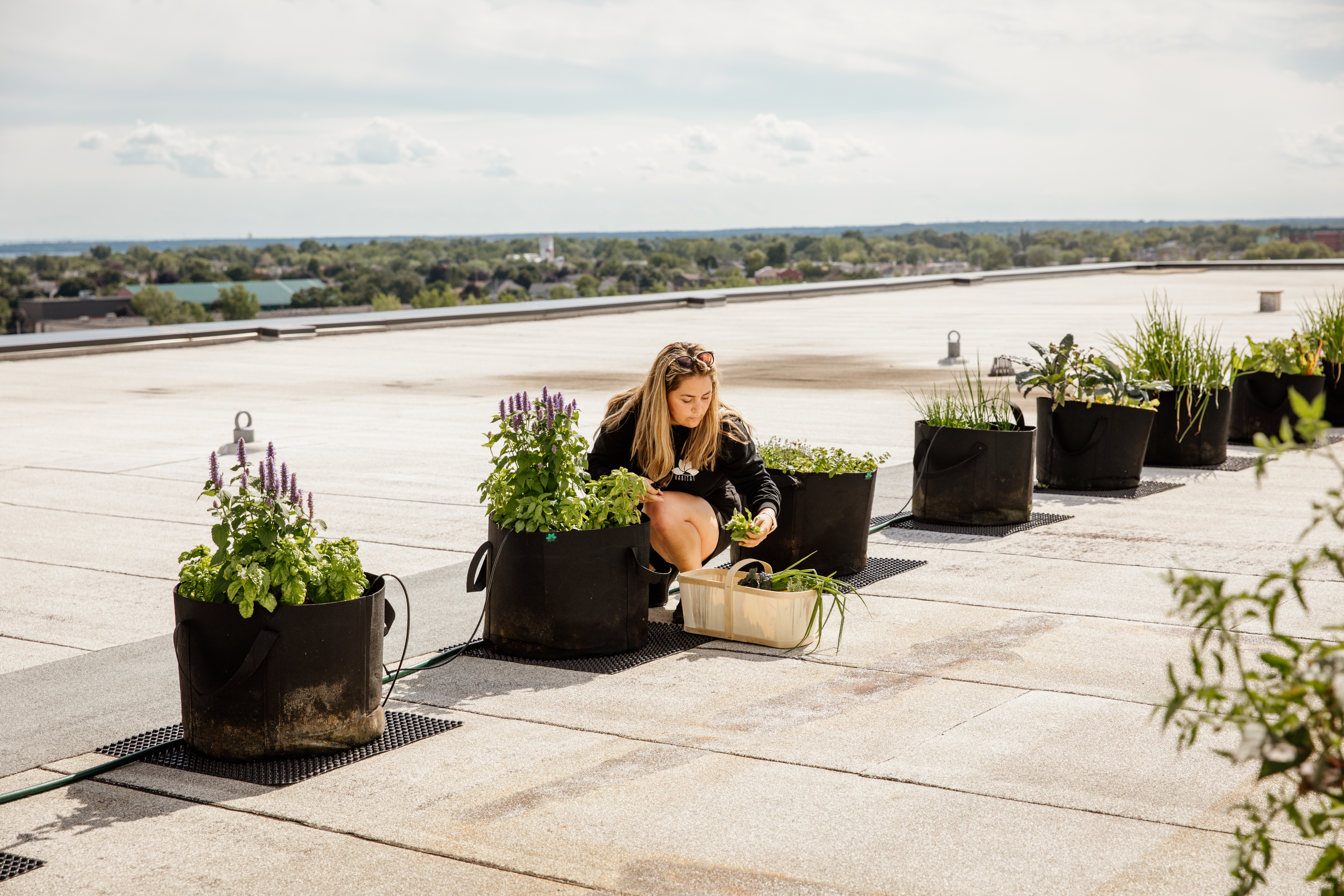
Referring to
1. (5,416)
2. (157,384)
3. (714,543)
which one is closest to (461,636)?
(714,543)

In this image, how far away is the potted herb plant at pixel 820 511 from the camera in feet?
22.3

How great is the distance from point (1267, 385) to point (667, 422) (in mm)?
7402

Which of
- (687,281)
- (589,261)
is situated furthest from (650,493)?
(589,261)

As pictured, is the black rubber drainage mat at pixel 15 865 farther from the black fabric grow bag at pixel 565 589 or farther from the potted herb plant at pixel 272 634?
the black fabric grow bag at pixel 565 589

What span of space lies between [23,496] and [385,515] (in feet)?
9.28

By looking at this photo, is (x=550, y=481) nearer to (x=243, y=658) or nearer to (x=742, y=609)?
(x=742, y=609)

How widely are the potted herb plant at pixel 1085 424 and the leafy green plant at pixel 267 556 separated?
19.5 feet

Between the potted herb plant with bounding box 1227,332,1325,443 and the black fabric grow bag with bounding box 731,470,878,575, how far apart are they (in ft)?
18.6

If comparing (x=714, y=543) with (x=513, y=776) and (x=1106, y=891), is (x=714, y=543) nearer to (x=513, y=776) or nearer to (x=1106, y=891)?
(x=513, y=776)

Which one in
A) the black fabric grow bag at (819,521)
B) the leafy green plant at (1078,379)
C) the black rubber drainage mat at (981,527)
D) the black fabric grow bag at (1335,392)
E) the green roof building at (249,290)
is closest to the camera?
the black fabric grow bag at (819,521)

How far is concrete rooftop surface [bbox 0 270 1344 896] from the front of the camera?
3.65 metres

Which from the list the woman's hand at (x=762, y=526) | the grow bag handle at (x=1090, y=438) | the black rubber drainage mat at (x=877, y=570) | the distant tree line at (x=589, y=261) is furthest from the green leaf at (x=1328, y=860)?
the distant tree line at (x=589, y=261)

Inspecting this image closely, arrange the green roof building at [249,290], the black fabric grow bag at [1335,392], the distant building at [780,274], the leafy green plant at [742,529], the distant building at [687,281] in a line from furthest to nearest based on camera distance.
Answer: the green roof building at [249,290] → the distant building at [687,281] → the distant building at [780,274] → the black fabric grow bag at [1335,392] → the leafy green plant at [742,529]

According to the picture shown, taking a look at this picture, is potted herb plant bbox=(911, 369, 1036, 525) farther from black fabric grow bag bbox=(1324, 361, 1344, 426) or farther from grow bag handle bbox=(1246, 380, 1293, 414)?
black fabric grow bag bbox=(1324, 361, 1344, 426)
